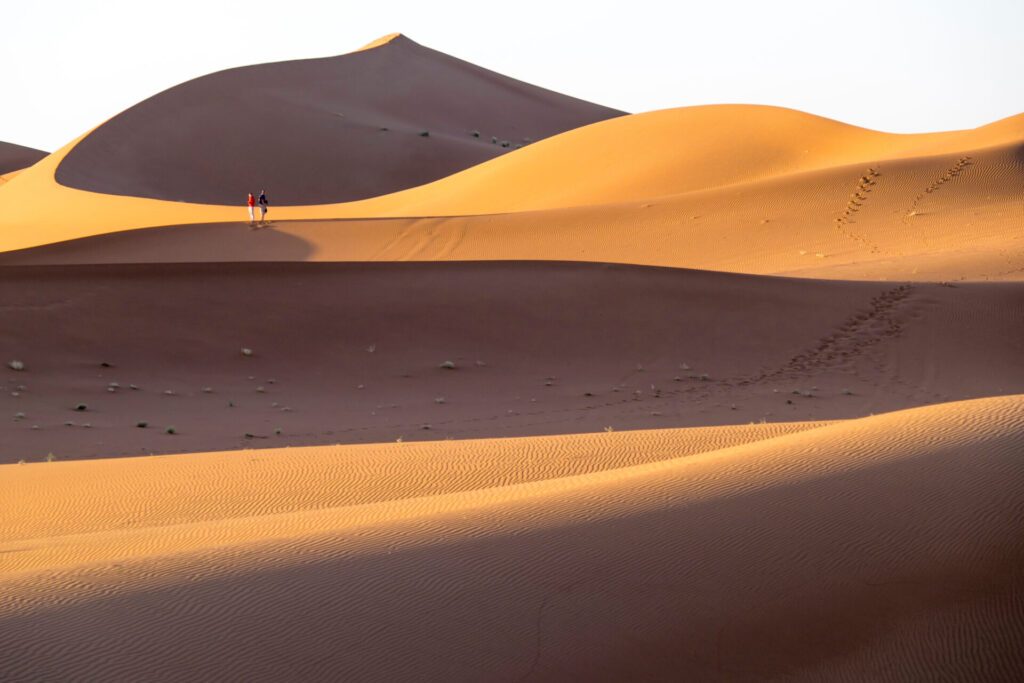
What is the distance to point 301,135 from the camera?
194 ft

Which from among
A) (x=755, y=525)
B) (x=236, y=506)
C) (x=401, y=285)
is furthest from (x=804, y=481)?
(x=401, y=285)

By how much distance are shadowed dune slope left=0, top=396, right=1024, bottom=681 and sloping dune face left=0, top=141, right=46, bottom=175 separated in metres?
79.2

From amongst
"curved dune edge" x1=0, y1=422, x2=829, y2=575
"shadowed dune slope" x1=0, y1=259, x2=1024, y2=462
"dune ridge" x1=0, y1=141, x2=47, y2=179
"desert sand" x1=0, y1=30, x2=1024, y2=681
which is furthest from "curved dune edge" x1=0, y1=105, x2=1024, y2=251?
"dune ridge" x1=0, y1=141, x2=47, y2=179

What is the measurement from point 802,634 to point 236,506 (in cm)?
429

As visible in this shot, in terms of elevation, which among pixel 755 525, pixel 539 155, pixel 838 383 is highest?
pixel 539 155

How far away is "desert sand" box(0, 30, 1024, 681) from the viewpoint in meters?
5.04

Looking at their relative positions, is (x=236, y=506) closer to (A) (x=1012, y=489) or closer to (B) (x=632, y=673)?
(B) (x=632, y=673)

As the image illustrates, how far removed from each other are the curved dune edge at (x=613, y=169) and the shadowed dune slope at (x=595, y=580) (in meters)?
27.5

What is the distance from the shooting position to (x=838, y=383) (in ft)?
52.0

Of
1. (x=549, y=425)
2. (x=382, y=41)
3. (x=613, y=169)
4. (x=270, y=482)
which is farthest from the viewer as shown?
(x=382, y=41)

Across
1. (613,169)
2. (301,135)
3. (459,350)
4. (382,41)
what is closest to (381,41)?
(382,41)

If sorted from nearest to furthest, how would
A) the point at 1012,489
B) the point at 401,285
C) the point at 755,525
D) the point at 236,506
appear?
1. the point at 755,525
2. the point at 1012,489
3. the point at 236,506
4. the point at 401,285

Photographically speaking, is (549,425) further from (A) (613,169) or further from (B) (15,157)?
(B) (15,157)

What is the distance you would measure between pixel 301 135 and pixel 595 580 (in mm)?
56158
